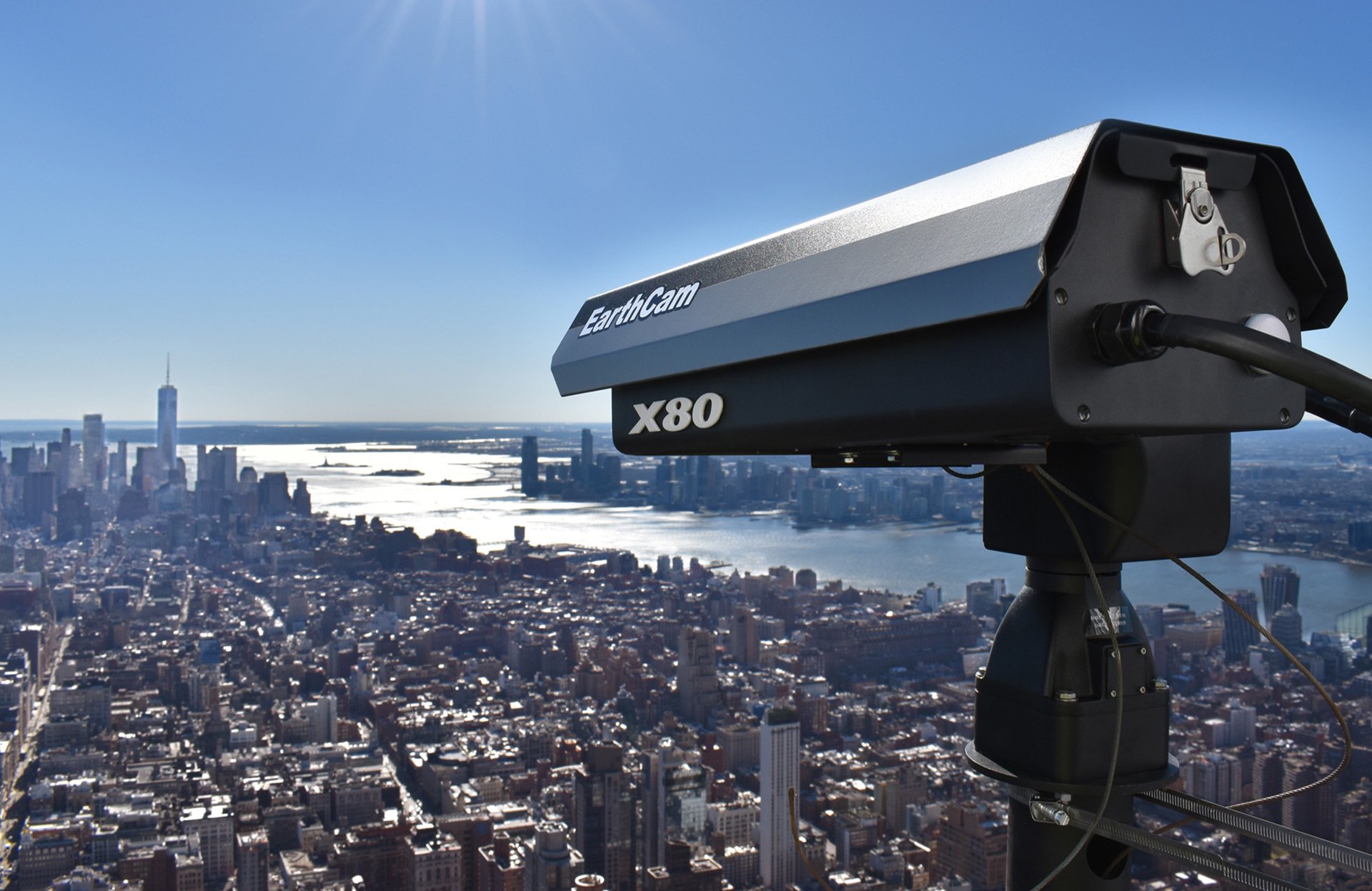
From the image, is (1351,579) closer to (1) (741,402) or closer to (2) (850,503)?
(1) (741,402)

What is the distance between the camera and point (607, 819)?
6.63 metres

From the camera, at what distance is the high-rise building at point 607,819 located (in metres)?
6.40

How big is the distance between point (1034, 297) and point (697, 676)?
8729 mm

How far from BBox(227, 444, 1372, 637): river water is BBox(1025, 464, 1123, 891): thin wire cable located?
3212mm

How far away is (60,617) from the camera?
12672mm

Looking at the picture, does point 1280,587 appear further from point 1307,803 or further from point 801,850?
point 801,850

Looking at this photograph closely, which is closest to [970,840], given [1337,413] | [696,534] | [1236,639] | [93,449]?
[1236,639]

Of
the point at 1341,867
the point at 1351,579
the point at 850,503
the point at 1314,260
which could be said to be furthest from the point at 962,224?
the point at 850,503

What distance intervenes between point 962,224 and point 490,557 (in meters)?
14.9

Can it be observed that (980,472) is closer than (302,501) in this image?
Yes

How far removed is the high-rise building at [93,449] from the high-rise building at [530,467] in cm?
851

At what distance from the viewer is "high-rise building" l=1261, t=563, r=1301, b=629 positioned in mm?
4531

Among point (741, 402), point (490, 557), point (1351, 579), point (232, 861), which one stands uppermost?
point (741, 402)

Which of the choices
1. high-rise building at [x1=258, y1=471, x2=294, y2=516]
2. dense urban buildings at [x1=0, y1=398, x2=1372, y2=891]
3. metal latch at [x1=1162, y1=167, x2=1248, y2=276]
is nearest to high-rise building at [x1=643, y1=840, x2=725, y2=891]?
dense urban buildings at [x1=0, y1=398, x2=1372, y2=891]
